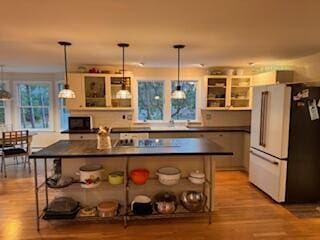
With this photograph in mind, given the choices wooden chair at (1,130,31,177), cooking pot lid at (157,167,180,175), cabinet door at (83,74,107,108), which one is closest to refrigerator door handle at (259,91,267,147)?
cooking pot lid at (157,167,180,175)

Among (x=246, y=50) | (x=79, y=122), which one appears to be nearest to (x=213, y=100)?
(x=246, y=50)

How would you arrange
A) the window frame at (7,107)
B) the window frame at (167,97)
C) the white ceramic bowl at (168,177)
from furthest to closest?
the window frame at (7,107)
the window frame at (167,97)
the white ceramic bowl at (168,177)

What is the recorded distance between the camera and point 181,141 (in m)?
3.71

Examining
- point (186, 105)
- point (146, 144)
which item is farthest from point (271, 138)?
point (186, 105)

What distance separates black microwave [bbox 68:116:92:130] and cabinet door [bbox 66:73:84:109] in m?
0.26

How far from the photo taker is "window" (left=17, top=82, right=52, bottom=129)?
280 inches

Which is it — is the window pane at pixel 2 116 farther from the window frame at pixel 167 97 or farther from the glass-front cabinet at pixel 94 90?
the window frame at pixel 167 97

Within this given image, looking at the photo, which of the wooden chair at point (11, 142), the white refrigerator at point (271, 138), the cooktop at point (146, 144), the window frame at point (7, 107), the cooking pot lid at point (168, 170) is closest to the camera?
the cooking pot lid at point (168, 170)

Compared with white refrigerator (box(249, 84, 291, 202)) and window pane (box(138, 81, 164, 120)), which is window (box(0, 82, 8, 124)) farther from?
white refrigerator (box(249, 84, 291, 202))

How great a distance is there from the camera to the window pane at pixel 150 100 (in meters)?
5.88

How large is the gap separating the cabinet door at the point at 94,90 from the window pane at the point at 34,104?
7.89 feet

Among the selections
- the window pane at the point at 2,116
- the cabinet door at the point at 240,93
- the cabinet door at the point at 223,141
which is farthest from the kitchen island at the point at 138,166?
the window pane at the point at 2,116

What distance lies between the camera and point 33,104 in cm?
715

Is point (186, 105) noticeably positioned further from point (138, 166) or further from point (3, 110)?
point (3, 110)
